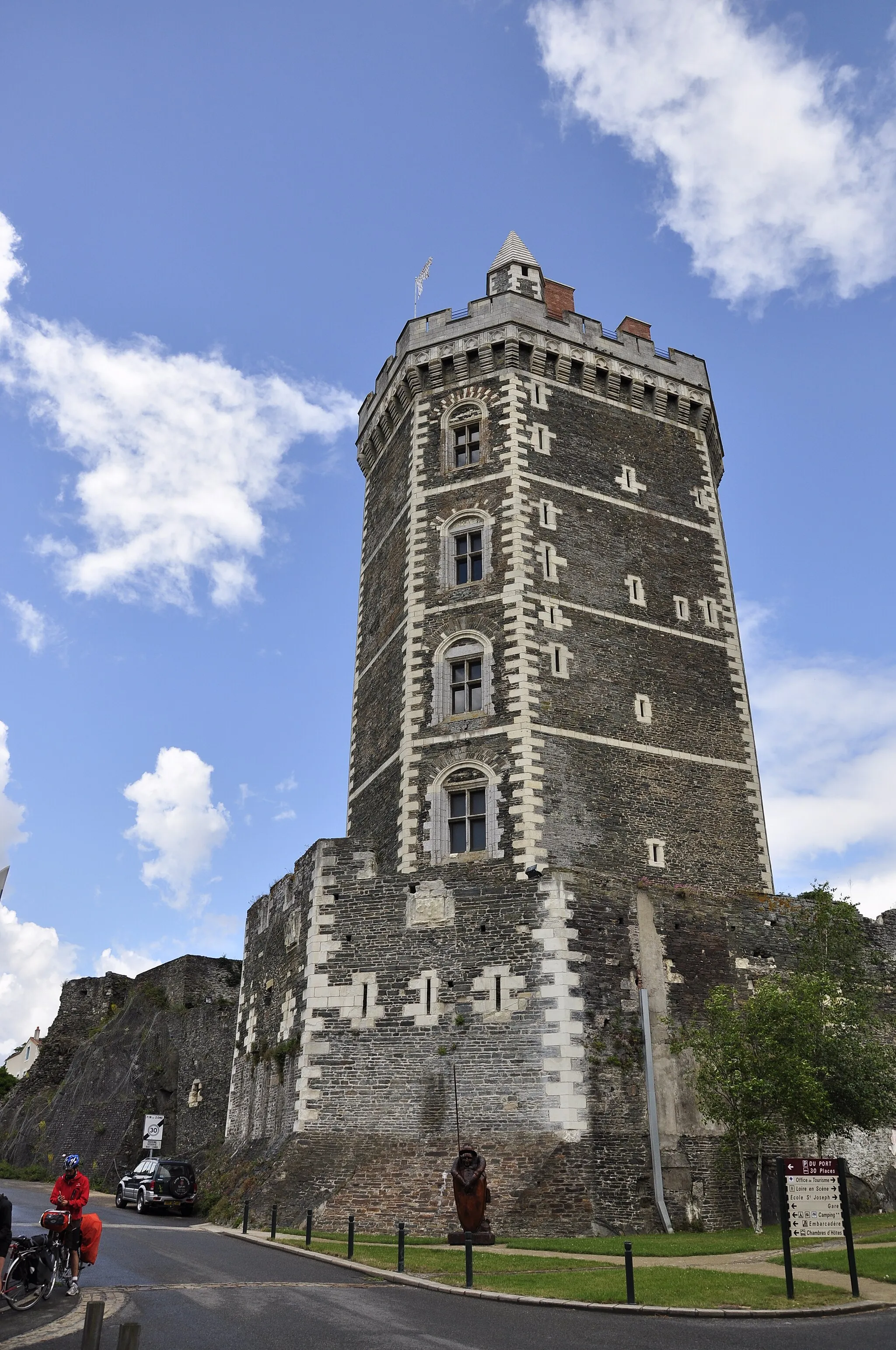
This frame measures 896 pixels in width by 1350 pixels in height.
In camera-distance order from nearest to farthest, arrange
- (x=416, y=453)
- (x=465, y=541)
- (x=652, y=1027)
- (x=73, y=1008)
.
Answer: (x=652, y=1027) < (x=465, y=541) < (x=416, y=453) < (x=73, y=1008)

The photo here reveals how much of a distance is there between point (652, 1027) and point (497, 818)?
18.7ft

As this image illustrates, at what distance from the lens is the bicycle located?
462 inches

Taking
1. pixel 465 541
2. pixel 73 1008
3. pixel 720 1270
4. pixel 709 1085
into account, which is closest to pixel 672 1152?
pixel 709 1085

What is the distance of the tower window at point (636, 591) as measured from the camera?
29.2 meters

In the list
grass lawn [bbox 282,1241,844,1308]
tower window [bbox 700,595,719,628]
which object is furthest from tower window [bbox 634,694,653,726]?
grass lawn [bbox 282,1241,844,1308]

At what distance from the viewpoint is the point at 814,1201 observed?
13242 mm

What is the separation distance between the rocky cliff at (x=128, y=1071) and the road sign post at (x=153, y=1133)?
0.52 meters

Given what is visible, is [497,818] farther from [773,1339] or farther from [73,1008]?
[73,1008]

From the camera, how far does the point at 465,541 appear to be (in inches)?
1146

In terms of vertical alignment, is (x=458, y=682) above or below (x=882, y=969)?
above

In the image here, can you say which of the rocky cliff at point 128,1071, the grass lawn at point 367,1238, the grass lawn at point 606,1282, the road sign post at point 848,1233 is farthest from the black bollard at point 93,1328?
the rocky cliff at point 128,1071

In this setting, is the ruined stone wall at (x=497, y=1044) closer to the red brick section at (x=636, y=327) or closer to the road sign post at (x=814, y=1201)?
the road sign post at (x=814, y=1201)

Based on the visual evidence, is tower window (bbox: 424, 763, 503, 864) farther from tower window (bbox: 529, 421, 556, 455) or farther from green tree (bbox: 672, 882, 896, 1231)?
tower window (bbox: 529, 421, 556, 455)

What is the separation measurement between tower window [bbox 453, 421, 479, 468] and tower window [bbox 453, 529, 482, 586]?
234 cm
